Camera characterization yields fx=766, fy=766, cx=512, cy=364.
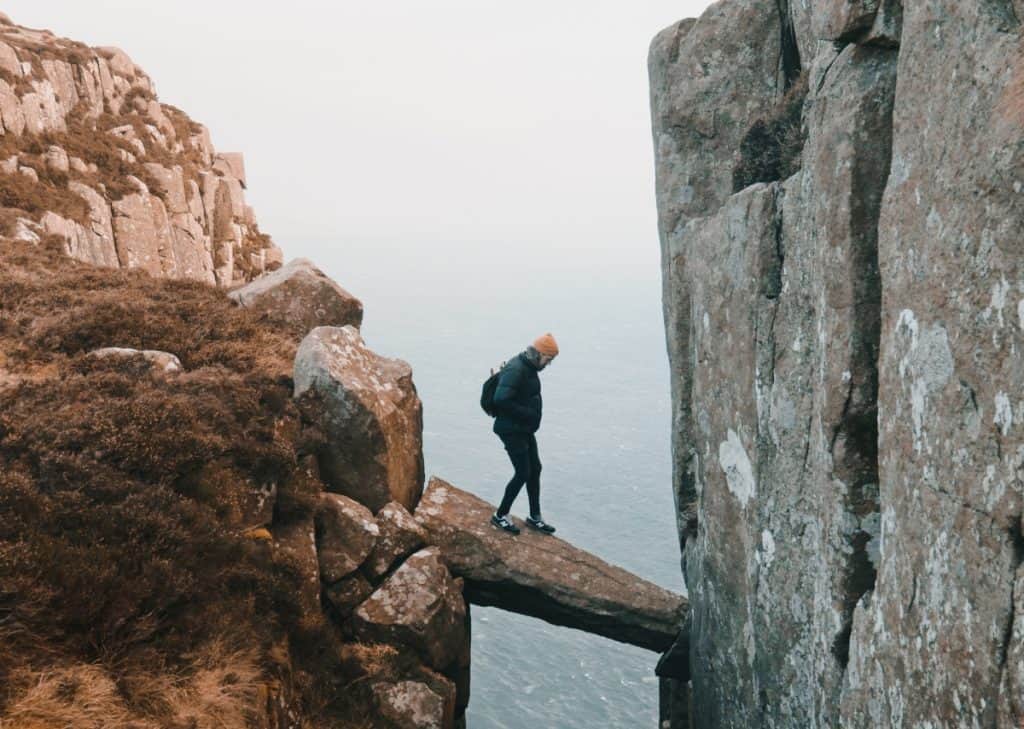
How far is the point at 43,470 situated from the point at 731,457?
10.7 m

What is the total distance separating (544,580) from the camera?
630 inches

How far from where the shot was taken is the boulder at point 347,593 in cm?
1298

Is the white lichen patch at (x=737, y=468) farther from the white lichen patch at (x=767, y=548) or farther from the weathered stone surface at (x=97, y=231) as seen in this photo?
the weathered stone surface at (x=97, y=231)

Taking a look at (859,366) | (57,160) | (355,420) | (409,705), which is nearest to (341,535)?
(355,420)

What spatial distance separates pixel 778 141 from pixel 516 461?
8.15 meters

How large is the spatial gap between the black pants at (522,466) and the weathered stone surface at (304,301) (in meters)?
5.11

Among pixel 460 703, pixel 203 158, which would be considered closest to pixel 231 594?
Result: pixel 460 703

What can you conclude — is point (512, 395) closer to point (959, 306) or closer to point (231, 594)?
point (231, 594)

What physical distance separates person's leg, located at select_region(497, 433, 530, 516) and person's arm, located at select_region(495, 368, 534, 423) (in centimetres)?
65

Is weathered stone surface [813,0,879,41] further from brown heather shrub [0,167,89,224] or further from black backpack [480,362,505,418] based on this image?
brown heather shrub [0,167,89,224]

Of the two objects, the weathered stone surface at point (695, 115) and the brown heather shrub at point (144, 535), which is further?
the weathered stone surface at point (695, 115)

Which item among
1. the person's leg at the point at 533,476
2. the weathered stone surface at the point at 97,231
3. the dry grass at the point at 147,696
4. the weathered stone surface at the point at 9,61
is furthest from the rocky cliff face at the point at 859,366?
the weathered stone surface at the point at 9,61

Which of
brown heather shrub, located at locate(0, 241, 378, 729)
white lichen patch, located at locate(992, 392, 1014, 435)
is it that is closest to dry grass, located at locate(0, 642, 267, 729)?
brown heather shrub, located at locate(0, 241, 378, 729)

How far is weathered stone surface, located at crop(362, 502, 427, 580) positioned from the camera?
1363 centimetres
